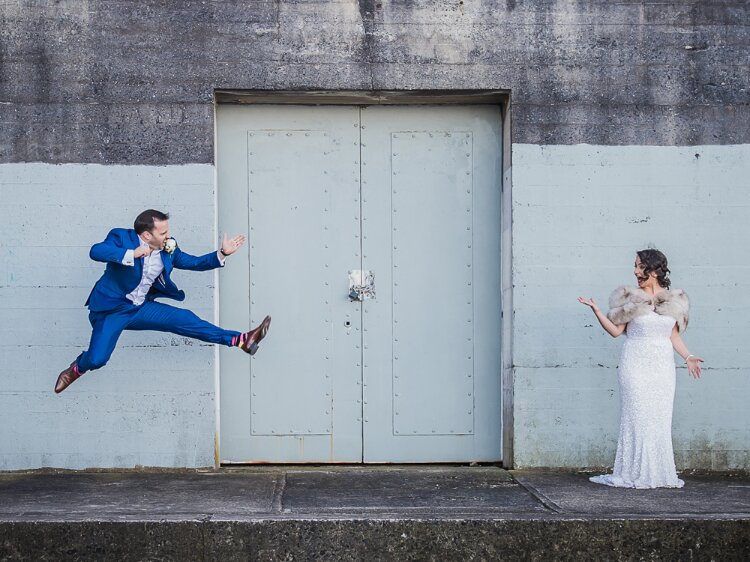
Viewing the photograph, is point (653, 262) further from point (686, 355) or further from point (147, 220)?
point (147, 220)

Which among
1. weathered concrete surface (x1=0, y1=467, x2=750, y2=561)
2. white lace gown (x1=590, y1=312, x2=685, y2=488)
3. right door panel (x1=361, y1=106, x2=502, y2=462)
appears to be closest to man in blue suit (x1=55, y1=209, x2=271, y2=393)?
weathered concrete surface (x1=0, y1=467, x2=750, y2=561)

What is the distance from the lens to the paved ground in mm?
6508

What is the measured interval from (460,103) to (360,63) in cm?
93

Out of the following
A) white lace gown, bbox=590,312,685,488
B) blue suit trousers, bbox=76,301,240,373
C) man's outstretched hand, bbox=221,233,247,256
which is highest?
man's outstretched hand, bbox=221,233,247,256

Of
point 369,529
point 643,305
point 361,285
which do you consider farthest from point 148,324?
point 643,305

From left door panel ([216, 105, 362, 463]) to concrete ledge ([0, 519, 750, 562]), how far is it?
2.25 m

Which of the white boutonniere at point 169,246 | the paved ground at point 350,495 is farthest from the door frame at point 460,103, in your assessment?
the white boutonniere at point 169,246

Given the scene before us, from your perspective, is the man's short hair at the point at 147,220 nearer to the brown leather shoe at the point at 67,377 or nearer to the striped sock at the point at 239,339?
the striped sock at the point at 239,339

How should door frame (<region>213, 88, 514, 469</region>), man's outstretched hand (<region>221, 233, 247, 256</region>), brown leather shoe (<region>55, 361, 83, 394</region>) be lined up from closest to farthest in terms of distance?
man's outstretched hand (<region>221, 233, 247, 256</region>)
brown leather shoe (<region>55, 361, 83, 394</region>)
door frame (<region>213, 88, 514, 469</region>)

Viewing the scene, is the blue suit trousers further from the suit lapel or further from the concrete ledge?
the concrete ledge

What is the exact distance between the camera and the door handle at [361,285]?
8523 mm

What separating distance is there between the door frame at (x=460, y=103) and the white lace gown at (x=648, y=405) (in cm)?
108

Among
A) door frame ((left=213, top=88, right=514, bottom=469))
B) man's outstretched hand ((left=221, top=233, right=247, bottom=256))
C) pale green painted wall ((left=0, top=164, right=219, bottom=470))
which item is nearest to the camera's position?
man's outstretched hand ((left=221, top=233, right=247, bottom=256))

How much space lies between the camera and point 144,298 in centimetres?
759
